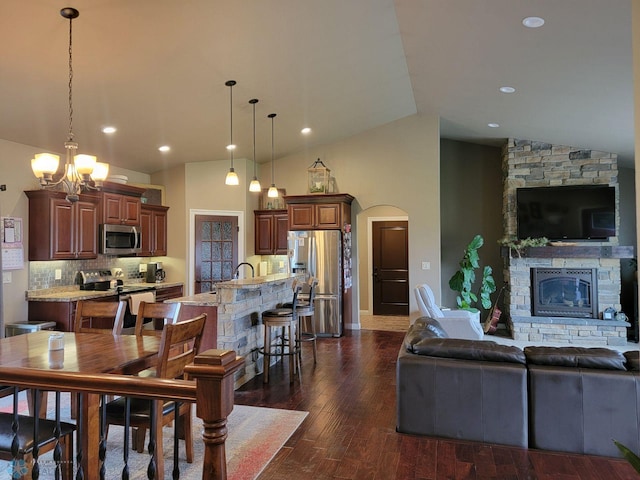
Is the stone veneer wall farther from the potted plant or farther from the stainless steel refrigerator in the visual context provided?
the stainless steel refrigerator

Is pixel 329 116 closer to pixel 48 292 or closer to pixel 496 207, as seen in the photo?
pixel 496 207

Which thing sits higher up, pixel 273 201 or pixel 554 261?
pixel 273 201

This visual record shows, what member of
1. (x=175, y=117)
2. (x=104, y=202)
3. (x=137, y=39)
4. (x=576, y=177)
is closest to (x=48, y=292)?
(x=104, y=202)

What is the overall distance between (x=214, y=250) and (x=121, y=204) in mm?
1796

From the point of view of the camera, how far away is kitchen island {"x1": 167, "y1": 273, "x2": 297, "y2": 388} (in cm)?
415

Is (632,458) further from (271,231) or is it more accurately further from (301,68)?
(271,231)

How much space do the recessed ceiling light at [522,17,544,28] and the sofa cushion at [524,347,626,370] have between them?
99.7 inches

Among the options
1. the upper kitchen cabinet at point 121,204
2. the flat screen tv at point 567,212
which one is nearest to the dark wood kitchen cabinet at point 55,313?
the upper kitchen cabinet at point 121,204

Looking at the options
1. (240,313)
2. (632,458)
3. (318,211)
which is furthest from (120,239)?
(632,458)

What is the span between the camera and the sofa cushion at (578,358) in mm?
2900

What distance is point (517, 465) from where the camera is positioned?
108 inches

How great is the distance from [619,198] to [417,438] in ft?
20.1

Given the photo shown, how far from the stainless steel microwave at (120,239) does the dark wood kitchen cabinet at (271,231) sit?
6.60 feet

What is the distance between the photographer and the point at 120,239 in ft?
20.4
